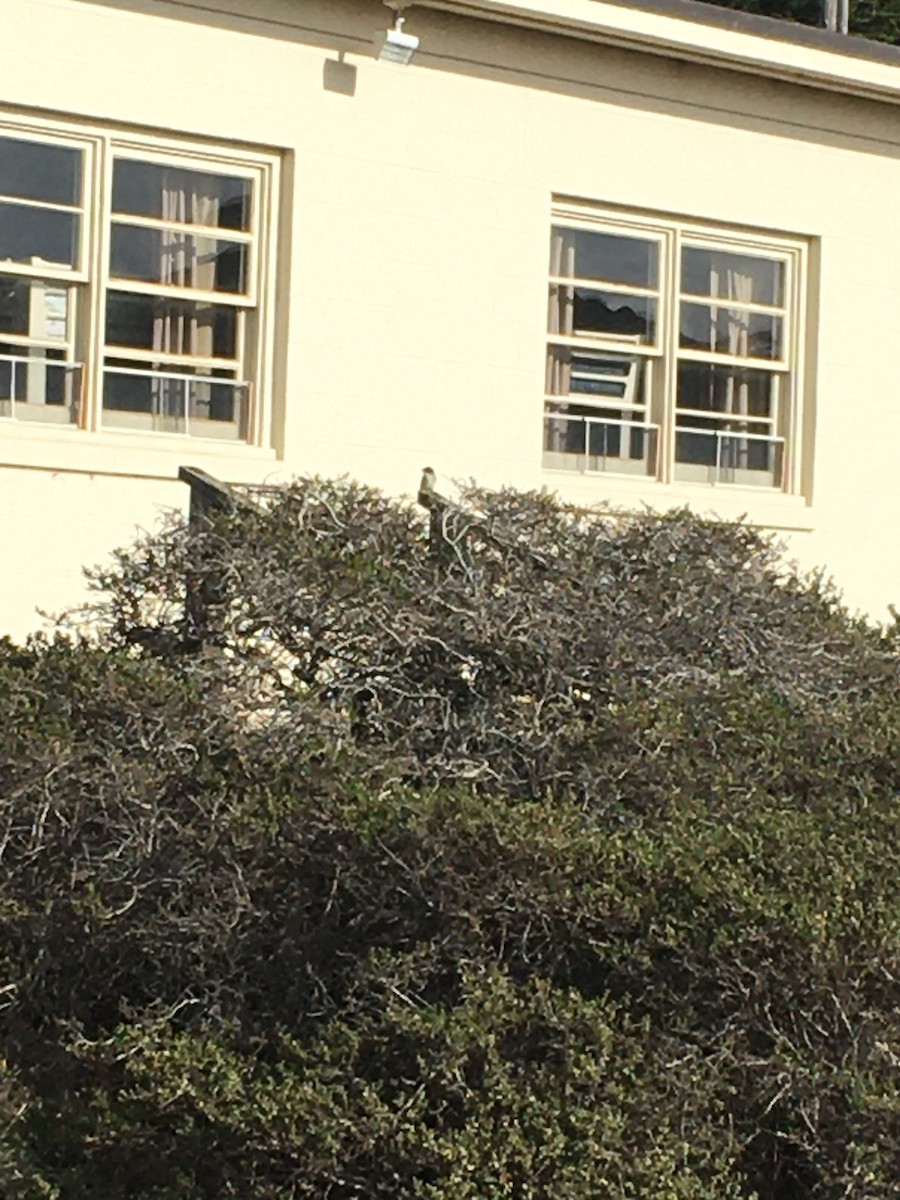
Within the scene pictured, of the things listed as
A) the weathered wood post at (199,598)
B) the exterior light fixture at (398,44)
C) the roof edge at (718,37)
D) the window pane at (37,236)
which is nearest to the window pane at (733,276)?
the roof edge at (718,37)

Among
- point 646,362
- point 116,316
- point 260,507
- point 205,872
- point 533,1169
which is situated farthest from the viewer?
point 646,362

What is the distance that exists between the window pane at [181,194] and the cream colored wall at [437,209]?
0.23 m

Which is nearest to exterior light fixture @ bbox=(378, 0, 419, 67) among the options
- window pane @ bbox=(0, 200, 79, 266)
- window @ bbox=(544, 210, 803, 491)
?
window @ bbox=(544, 210, 803, 491)

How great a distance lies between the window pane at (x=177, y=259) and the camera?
10.6 metres

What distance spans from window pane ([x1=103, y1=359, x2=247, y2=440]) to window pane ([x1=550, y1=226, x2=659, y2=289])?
2118mm

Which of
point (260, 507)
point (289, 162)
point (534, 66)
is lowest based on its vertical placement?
point (260, 507)

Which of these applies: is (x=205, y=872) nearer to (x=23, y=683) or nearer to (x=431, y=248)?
(x=23, y=683)

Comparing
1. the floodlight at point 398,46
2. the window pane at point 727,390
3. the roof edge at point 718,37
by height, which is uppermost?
the roof edge at point 718,37

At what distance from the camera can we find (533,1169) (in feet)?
17.0

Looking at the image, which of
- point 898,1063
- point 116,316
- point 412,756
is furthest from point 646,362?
point 898,1063

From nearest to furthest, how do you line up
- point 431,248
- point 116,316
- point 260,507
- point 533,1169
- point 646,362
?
point 533,1169
point 260,507
point 116,316
point 431,248
point 646,362

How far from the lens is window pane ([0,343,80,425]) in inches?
404

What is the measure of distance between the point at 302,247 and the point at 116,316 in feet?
3.44

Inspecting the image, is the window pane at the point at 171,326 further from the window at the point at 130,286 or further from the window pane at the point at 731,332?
the window pane at the point at 731,332
